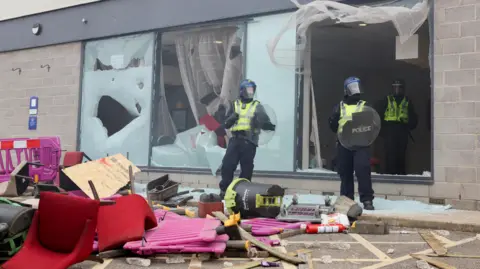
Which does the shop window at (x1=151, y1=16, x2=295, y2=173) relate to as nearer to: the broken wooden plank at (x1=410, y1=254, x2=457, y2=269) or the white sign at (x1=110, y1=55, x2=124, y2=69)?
the white sign at (x1=110, y1=55, x2=124, y2=69)

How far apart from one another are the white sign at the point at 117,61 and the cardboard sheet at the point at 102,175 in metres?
5.73

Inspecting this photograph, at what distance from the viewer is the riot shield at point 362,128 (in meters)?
7.14

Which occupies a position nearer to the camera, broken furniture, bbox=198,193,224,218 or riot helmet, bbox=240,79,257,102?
broken furniture, bbox=198,193,224,218

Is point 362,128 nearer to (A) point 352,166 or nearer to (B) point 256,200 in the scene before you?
(A) point 352,166

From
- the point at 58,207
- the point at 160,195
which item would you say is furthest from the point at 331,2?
the point at 58,207

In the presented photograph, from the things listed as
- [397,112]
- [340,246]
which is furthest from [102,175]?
[397,112]

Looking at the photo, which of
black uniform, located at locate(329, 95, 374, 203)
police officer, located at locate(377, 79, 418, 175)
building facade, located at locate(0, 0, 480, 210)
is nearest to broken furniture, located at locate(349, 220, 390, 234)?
black uniform, located at locate(329, 95, 374, 203)

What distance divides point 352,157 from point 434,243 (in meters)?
2.49

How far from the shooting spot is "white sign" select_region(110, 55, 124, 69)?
444 inches

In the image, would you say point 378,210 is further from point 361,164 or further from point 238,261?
point 238,261

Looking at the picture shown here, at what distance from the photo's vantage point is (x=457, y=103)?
744 cm

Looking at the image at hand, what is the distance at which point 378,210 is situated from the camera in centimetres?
698

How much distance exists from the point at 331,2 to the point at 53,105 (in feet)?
26.0

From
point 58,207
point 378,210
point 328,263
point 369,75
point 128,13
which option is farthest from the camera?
point 369,75
